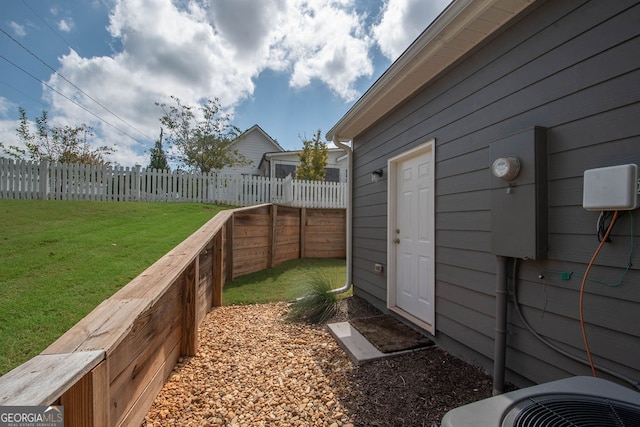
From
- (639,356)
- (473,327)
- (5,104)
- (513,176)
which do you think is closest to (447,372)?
(473,327)

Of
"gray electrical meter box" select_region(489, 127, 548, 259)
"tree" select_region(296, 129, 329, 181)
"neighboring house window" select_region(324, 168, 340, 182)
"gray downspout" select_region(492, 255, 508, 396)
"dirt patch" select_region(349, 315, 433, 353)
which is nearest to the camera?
"gray electrical meter box" select_region(489, 127, 548, 259)

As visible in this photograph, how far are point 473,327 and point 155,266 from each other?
2585 mm

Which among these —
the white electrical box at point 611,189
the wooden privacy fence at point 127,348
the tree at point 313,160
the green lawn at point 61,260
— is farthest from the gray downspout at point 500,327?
the tree at point 313,160

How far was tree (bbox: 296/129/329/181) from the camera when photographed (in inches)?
459

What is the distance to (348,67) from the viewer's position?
7.60 meters

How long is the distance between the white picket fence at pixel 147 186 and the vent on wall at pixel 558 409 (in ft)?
28.0

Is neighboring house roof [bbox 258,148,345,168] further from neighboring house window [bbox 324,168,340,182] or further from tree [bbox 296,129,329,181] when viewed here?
tree [bbox 296,129,329,181]

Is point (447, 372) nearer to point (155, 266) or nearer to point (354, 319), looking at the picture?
point (354, 319)

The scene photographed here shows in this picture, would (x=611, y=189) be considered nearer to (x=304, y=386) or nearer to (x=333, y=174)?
(x=304, y=386)

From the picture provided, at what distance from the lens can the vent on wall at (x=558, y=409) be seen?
86 cm

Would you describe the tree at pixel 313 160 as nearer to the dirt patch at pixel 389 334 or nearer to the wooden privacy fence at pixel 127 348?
the wooden privacy fence at pixel 127 348

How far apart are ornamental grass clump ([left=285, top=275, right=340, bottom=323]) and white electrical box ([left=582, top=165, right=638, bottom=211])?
295cm

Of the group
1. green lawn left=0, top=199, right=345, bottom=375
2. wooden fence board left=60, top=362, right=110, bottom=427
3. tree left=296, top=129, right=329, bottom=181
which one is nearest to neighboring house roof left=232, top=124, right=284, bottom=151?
tree left=296, top=129, right=329, bottom=181

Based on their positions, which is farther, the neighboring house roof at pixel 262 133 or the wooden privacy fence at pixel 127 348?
the neighboring house roof at pixel 262 133
